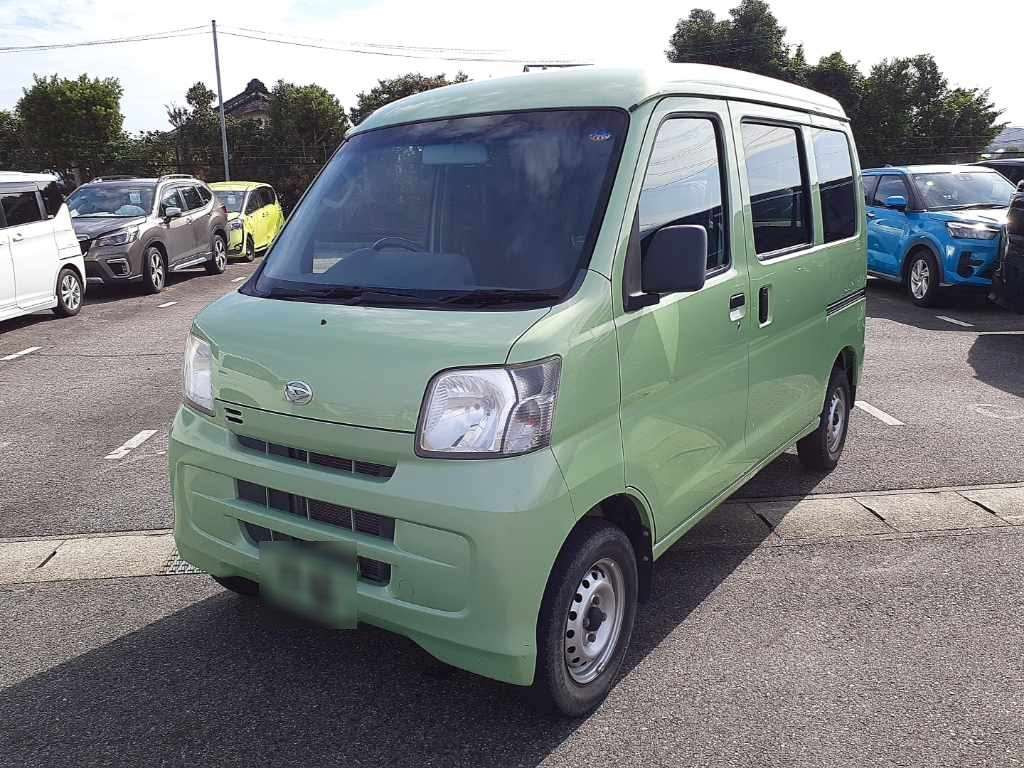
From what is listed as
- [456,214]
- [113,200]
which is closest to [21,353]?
[113,200]

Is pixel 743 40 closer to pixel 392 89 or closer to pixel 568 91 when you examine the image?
pixel 392 89

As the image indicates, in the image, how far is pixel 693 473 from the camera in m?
3.16

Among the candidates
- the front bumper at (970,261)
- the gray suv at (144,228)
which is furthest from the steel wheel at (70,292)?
the front bumper at (970,261)

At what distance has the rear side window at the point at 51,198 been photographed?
33.9 ft

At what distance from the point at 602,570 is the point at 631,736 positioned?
0.51 metres

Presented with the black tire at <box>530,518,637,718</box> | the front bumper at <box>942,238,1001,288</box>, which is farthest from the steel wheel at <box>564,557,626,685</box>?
the front bumper at <box>942,238,1001,288</box>

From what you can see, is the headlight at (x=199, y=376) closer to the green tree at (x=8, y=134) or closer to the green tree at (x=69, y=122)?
the green tree at (x=69, y=122)

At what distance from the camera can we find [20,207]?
9836mm

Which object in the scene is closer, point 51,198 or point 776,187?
point 776,187

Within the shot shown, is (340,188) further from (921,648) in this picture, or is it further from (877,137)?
(877,137)

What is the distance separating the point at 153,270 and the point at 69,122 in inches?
1076

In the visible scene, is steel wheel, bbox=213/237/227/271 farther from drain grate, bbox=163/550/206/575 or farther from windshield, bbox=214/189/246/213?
drain grate, bbox=163/550/206/575

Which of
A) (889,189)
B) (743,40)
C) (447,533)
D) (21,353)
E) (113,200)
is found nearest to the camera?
(447,533)

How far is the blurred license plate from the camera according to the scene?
8.23ft
